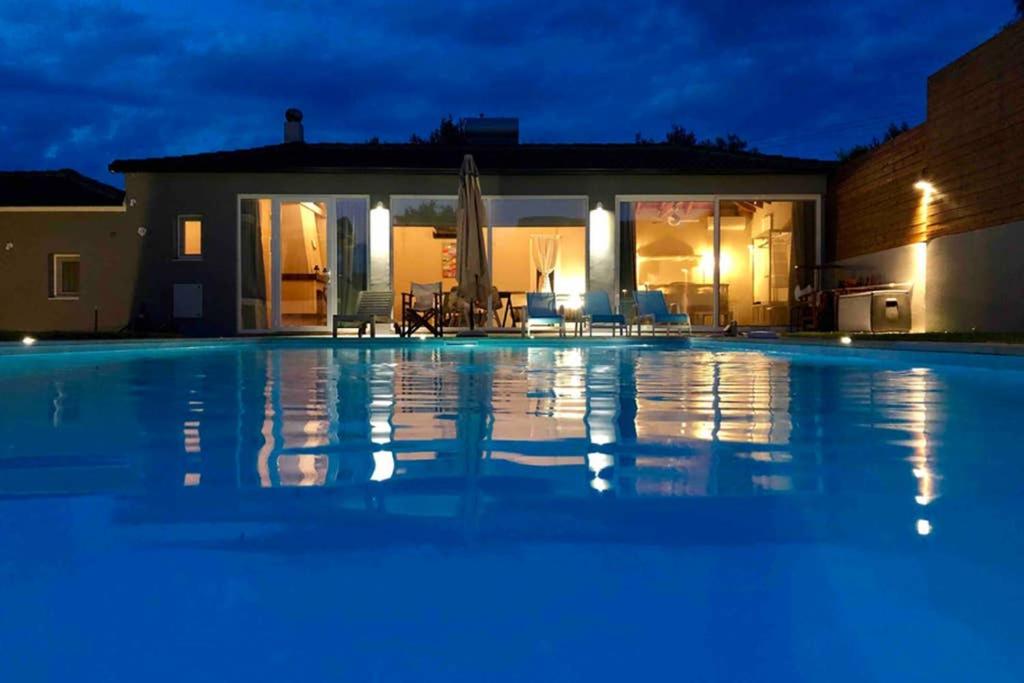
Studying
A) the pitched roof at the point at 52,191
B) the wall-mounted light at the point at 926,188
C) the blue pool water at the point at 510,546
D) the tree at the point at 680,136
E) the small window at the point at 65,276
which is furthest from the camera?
the tree at the point at 680,136

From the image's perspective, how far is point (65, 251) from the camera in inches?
560

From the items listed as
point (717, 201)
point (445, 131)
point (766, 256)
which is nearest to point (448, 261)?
point (717, 201)

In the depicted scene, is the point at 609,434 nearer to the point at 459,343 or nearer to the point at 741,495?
the point at 741,495

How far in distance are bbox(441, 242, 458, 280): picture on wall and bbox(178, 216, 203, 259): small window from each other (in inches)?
211

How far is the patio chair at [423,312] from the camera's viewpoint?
40.2 feet

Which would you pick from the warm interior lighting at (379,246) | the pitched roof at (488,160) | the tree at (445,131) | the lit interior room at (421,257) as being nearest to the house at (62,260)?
the pitched roof at (488,160)

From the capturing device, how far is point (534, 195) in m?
13.8

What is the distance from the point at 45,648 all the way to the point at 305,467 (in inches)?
50.3

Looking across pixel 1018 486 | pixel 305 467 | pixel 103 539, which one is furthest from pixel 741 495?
pixel 103 539

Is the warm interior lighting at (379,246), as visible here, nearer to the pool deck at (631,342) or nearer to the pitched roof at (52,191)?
the pool deck at (631,342)

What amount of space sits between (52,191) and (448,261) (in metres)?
7.45

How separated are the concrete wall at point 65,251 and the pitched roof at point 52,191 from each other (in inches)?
7.4

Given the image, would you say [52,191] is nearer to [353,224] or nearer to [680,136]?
[353,224]

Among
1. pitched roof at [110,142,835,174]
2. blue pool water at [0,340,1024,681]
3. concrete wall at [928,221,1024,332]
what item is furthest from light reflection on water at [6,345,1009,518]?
pitched roof at [110,142,835,174]
